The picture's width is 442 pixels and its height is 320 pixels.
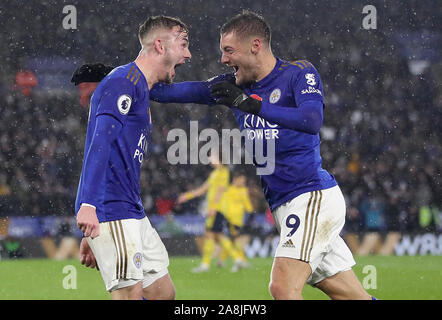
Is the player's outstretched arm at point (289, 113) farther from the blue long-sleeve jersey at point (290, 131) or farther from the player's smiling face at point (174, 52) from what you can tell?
the player's smiling face at point (174, 52)

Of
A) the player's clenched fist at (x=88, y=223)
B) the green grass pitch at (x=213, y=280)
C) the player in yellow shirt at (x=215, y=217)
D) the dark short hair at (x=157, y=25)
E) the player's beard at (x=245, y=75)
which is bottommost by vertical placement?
the green grass pitch at (x=213, y=280)

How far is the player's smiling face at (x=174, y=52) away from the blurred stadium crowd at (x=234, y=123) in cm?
1038

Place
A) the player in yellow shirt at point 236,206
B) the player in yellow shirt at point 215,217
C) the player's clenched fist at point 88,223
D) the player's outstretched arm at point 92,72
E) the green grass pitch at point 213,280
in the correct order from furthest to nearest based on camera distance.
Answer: the player in yellow shirt at point 236,206 → the player in yellow shirt at point 215,217 → the green grass pitch at point 213,280 → the player's outstretched arm at point 92,72 → the player's clenched fist at point 88,223

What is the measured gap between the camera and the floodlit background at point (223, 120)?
Result: 1313 cm

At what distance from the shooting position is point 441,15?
62.3 feet

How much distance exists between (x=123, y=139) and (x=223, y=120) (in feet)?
42.3

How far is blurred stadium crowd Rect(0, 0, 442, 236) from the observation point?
48.7ft

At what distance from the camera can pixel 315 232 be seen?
3732 millimetres

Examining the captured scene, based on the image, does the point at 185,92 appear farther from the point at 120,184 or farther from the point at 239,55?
the point at 120,184

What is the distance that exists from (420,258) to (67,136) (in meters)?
8.34

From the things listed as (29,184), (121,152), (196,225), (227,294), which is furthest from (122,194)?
(29,184)

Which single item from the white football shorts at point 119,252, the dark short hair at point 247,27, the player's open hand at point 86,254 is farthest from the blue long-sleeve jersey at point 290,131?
the player's open hand at point 86,254
